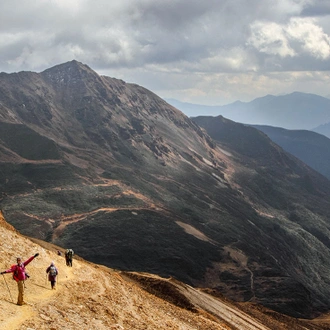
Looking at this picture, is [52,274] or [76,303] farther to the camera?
[52,274]

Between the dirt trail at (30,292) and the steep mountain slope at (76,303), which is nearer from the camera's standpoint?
the dirt trail at (30,292)

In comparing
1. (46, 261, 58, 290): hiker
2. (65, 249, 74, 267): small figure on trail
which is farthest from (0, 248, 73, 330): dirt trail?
(65, 249, 74, 267): small figure on trail

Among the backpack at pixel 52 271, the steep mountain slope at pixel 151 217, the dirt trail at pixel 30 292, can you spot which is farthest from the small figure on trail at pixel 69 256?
the steep mountain slope at pixel 151 217

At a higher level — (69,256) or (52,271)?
(52,271)

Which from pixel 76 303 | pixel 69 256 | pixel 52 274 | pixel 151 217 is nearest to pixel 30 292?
pixel 52 274

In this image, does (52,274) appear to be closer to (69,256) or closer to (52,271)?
(52,271)

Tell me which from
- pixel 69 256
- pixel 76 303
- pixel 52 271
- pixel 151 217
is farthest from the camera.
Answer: pixel 151 217

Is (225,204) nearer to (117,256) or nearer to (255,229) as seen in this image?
(255,229)

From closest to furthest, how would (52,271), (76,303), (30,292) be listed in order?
(30,292), (76,303), (52,271)

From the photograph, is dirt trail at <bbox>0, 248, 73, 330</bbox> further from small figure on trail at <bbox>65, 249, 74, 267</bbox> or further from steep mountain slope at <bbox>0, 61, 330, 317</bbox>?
steep mountain slope at <bbox>0, 61, 330, 317</bbox>

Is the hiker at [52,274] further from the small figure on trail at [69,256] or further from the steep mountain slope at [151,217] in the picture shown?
the steep mountain slope at [151,217]

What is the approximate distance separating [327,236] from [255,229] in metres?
Answer: 46.9

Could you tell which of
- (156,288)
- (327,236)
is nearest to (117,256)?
(156,288)

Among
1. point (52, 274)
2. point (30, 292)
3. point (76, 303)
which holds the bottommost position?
point (76, 303)
